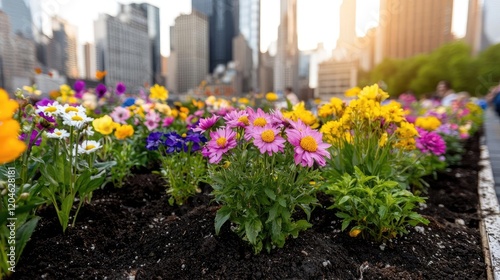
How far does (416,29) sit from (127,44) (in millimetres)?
45140

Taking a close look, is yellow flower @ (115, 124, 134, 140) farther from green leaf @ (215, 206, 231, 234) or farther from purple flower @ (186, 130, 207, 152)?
green leaf @ (215, 206, 231, 234)

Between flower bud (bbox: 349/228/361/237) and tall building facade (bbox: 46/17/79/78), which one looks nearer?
flower bud (bbox: 349/228/361/237)

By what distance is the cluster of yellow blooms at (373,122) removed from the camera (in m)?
1.66

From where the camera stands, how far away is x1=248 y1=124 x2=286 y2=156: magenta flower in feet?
3.54

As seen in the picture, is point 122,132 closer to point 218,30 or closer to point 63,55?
point 63,55

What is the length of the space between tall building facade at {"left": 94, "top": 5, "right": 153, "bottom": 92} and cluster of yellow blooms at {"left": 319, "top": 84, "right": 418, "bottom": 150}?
52639 millimetres

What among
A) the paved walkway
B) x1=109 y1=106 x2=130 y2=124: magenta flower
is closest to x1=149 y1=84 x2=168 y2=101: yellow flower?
x1=109 y1=106 x2=130 y2=124: magenta flower

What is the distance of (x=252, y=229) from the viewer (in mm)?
1217

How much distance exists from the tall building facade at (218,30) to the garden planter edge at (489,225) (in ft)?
180

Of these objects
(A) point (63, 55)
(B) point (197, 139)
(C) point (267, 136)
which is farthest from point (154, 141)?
(A) point (63, 55)

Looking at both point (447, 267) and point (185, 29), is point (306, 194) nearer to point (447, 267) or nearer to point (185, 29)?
point (447, 267)


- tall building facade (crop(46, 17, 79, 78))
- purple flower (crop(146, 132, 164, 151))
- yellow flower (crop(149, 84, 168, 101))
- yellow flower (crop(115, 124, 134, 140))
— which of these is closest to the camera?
purple flower (crop(146, 132, 164, 151))

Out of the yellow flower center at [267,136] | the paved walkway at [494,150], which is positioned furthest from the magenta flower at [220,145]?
the paved walkway at [494,150]

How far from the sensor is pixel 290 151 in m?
1.23
